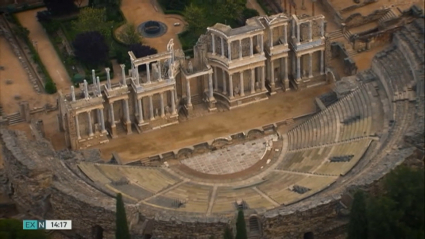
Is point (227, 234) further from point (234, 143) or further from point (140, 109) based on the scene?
point (140, 109)

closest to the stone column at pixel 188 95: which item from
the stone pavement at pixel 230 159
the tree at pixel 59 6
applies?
the stone pavement at pixel 230 159

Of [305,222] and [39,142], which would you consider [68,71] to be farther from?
[305,222]

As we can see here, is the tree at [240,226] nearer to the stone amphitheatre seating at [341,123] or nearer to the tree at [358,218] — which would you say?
the tree at [358,218]

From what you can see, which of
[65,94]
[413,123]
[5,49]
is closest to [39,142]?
[65,94]

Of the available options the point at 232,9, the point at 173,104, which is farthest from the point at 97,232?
the point at 232,9

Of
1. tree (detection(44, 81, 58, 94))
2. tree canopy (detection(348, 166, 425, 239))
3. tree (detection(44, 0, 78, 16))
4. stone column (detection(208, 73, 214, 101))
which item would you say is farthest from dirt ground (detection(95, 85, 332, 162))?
tree canopy (detection(348, 166, 425, 239))

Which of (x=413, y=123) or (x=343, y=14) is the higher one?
(x=343, y=14)
